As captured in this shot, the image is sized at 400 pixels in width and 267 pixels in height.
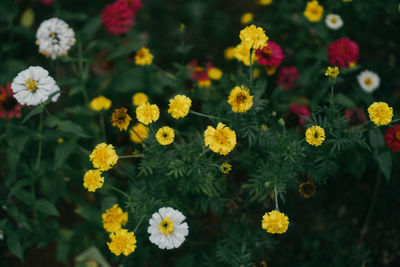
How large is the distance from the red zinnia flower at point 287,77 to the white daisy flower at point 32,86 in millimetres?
1749

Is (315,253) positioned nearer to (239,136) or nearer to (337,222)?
(337,222)

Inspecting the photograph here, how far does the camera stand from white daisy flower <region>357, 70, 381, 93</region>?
2.64m

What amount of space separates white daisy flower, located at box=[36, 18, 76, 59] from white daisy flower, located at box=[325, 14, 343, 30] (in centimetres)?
194

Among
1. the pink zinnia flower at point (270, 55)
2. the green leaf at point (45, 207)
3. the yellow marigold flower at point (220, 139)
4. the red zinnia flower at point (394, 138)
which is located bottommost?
the green leaf at point (45, 207)

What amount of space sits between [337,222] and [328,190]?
287mm

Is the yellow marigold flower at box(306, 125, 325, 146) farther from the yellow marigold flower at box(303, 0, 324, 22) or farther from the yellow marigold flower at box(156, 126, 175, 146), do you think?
the yellow marigold flower at box(303, 0, 324, 22)

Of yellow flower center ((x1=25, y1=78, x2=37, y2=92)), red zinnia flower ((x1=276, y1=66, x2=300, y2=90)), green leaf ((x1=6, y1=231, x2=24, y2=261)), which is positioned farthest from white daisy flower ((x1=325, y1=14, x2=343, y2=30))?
green leaf ((x1=6, y1=231, x2=24, y2=261))

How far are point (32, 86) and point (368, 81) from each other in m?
2.47

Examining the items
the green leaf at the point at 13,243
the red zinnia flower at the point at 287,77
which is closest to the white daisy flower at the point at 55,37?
the green leaf at the point at 13,243

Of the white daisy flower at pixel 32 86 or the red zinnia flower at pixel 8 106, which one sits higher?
the white daisy flower at pixel 32 86

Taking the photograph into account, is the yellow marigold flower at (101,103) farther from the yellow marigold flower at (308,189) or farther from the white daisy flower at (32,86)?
the yellow marigold flower at (308,189)

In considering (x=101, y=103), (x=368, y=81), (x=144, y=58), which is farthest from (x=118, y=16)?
(x=368, y=81)

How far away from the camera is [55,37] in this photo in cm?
229

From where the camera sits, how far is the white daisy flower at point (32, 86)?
1.95 m
